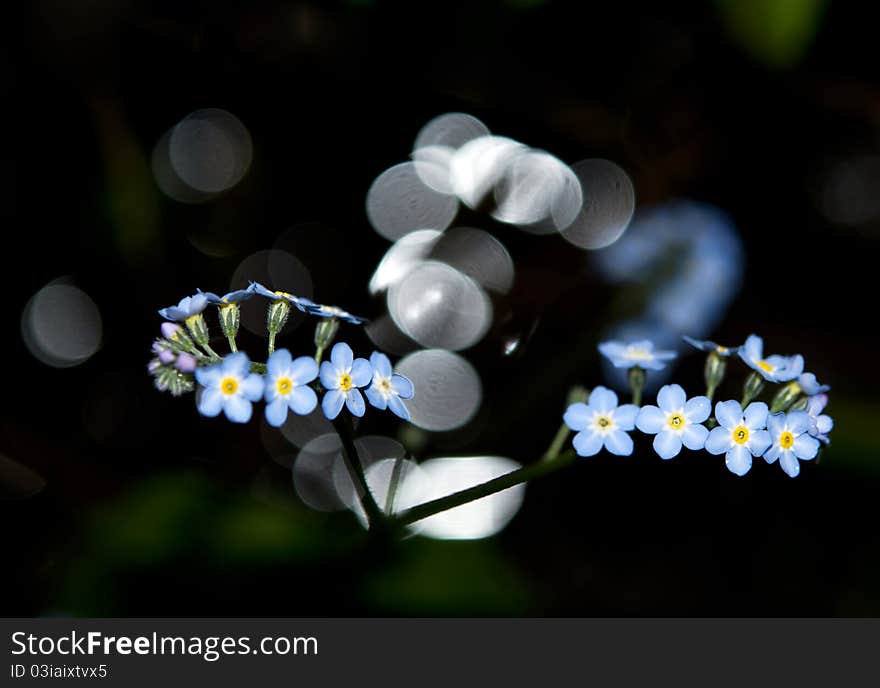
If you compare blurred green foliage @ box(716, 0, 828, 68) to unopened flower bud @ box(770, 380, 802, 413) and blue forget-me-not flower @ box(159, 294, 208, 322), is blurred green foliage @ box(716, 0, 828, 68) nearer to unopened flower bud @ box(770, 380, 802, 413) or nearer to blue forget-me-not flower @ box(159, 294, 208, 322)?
unopened flower bud @ box(770, 380, 802, 413)

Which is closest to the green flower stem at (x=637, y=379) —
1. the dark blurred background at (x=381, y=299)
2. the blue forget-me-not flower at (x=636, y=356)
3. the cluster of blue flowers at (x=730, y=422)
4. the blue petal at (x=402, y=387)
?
the blue forget-me-not flower at (x=636, y=356)

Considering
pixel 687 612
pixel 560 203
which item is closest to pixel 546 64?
pixel 560 203

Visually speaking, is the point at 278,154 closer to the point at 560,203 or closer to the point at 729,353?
the point at 560,203

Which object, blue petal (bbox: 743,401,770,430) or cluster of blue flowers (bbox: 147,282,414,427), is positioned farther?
blue petal (bbox: 743,401,770,430)

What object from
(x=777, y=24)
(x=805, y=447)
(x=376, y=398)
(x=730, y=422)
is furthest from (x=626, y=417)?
(x=777, y=24)

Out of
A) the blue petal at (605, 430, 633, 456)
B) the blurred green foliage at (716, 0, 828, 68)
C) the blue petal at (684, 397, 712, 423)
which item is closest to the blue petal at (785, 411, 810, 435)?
the blue petal at (684, 397, 712, 423)

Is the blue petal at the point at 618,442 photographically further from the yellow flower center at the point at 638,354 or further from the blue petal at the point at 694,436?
the yellow flower center at the point at 638,354
